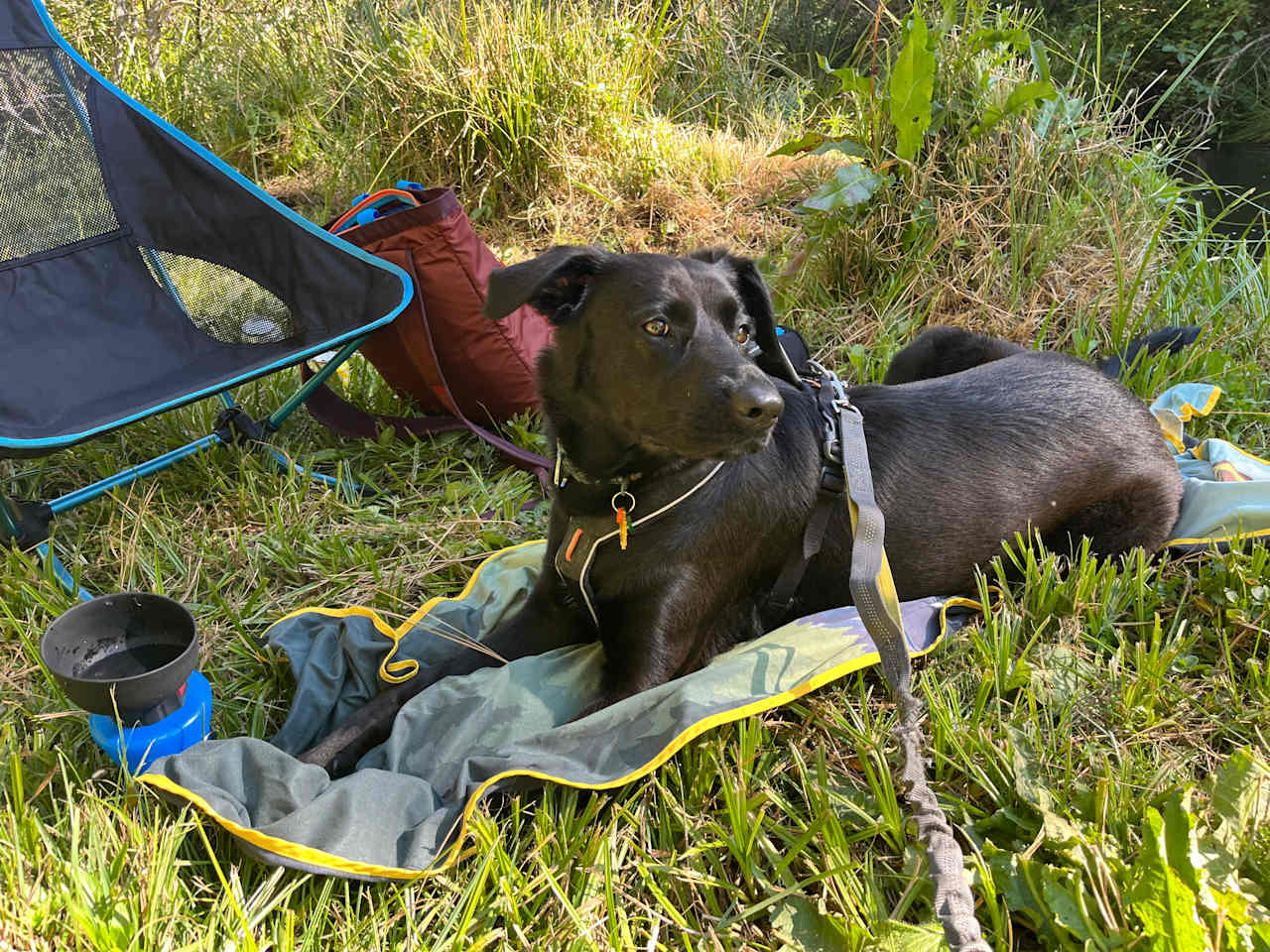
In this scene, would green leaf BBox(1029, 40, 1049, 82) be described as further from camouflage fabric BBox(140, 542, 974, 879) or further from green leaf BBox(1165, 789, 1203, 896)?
green leaf BBox(1165, 789, 1203, 896)

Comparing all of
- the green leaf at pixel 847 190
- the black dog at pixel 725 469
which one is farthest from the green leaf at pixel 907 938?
the green leaf at pixel 847 190

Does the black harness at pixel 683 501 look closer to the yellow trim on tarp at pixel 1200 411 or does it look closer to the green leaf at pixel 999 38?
the yellow trim on tarp at pixel 1200 411

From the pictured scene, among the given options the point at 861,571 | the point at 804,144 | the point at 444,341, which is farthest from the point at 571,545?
the point at 804,144

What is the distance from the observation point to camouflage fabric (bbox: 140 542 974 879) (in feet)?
5.02

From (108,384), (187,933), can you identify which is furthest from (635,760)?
(108,384)

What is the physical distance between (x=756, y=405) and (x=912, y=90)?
2.29 m

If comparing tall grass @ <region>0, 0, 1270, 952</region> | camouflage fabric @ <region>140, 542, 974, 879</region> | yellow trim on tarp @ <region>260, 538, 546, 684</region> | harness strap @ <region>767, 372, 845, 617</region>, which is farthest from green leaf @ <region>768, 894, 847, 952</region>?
yellow trim on tarp @ <region>260, 538, 546, 684</region>

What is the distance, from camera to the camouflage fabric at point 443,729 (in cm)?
153

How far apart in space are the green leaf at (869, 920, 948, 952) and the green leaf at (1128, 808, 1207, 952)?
0.29m

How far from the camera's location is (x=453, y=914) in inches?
57.9

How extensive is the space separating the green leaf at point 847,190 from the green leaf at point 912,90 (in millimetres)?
156

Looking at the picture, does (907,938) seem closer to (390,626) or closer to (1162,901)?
(1162,901)

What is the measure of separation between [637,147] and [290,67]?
2.68 meters

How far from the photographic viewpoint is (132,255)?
3.18m
